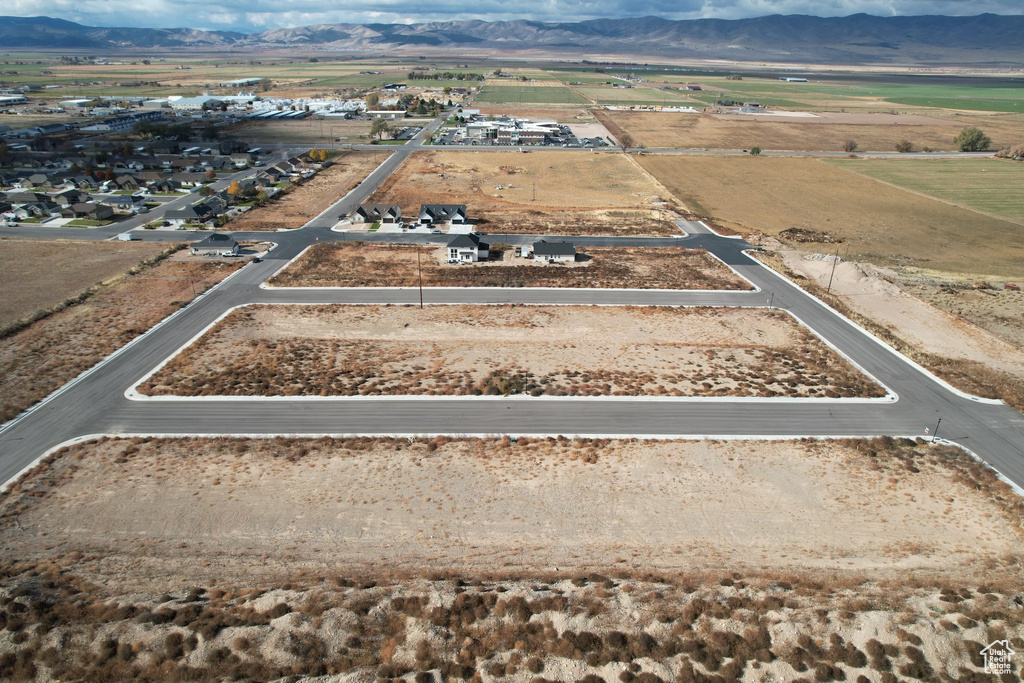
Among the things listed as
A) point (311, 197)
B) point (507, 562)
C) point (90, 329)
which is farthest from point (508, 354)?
point (311, 197)

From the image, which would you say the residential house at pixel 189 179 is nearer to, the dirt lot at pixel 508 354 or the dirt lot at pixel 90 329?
the dirt lot at pixel 90 329

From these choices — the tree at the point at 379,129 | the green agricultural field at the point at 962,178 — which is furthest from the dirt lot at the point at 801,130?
the tree at the point at 379,129

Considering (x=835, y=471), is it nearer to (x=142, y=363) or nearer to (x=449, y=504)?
(x=449, y=504)

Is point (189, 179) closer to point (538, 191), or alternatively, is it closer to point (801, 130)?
point (538, 191)

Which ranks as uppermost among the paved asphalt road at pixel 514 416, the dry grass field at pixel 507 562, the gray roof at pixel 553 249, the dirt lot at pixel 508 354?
the gray roof at pixel 553 249

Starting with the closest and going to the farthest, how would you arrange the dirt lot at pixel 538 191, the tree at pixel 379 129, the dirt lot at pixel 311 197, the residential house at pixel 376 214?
the dirt lot at pixel 311 197, the residential house at pixel 376 214, the dirt lot at pixel 538 191, the tree at pixel 379 129

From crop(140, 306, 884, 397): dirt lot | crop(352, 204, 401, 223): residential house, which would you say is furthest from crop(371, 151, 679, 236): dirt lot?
crop(140, 306, 884, 397): dirt lot
